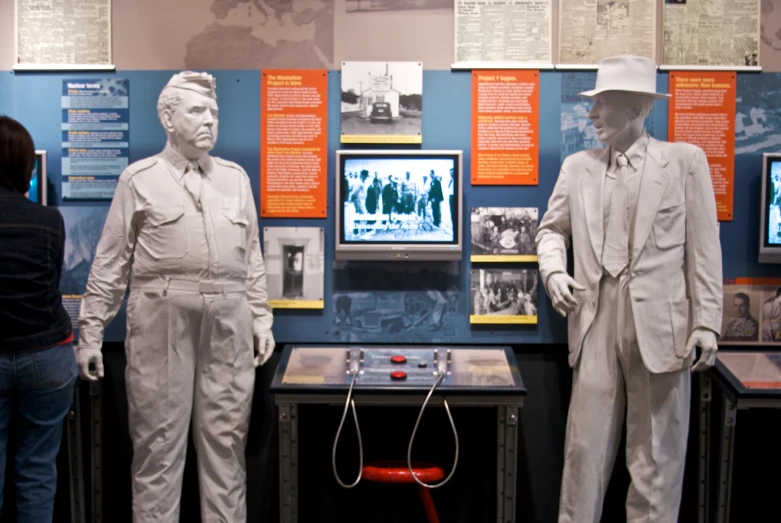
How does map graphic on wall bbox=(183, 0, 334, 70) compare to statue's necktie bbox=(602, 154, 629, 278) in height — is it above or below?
above

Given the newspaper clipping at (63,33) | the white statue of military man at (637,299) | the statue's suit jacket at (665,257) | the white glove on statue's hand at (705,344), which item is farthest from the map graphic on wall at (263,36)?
the white glove on statue's hand at (705,344)

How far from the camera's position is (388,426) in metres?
3.65

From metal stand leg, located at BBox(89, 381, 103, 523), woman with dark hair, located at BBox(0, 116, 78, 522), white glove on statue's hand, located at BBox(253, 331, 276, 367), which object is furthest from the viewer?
metal stand leg, located at BBox(89, 381, 103, 523)

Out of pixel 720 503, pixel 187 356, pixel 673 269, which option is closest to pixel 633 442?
pixel 720 503

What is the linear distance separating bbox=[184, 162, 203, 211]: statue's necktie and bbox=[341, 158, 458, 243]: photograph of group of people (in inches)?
24.6

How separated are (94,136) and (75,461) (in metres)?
1.36

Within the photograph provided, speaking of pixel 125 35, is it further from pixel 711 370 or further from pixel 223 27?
pixel 711 370

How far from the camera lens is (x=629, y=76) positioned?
3059 millimetres

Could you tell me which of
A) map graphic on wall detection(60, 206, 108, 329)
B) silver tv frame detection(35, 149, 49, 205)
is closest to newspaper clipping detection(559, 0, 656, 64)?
map graphic on wall detection(60, 206, 108, 329)

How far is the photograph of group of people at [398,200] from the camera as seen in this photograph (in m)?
3.51

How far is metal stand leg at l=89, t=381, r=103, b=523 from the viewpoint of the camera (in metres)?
3.42

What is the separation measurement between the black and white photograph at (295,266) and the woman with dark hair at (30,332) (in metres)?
1.00

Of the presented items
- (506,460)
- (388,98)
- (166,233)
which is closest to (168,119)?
(166,233)

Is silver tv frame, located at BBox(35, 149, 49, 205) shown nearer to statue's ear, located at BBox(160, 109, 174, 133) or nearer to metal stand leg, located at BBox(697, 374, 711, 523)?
statue's ear, located at BBox(160, 109, 174, 133)
